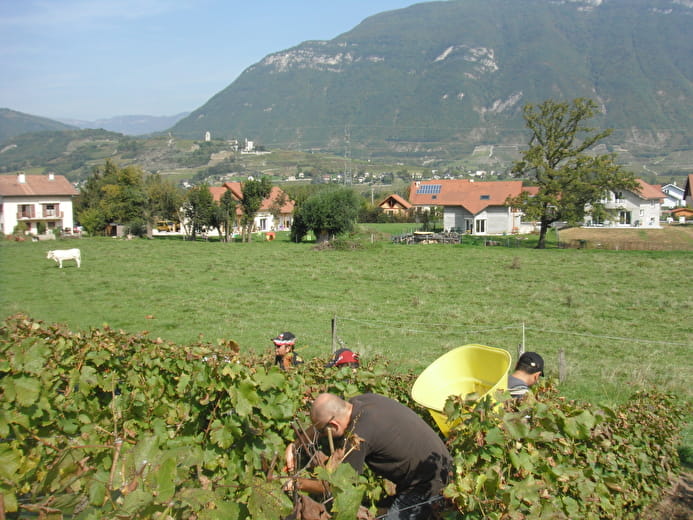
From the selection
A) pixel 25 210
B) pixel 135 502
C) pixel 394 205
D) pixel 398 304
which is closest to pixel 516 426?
pixel 135 502

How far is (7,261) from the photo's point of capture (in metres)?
29.5

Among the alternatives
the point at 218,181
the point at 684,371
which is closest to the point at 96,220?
the point at 684,371

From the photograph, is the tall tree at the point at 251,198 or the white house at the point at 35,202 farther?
the white house at the point at 35,202

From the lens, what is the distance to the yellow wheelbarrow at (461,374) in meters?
4.62

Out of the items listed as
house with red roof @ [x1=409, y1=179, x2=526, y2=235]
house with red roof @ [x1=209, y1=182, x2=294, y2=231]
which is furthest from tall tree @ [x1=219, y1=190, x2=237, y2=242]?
house with red roof @ [x1=409, y1=179, x2=526, y2=235]

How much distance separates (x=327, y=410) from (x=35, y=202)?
2517 inches

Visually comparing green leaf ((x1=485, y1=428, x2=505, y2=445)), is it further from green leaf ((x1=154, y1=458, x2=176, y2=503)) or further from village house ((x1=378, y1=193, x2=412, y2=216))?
village house ((x1=378, y1=193, x2=412, y2=216))

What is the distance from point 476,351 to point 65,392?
337 cm

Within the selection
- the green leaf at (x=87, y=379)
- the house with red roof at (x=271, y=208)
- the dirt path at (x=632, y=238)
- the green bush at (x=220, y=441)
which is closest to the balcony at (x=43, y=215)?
the house with red roof at (x=271, y=208)

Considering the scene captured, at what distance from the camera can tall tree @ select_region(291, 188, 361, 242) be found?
154 feet

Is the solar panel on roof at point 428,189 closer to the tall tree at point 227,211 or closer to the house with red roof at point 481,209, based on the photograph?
the house with red roof at point 481,209

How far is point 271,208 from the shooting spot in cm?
6550

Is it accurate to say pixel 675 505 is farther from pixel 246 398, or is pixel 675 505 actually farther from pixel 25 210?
pixel 25 210

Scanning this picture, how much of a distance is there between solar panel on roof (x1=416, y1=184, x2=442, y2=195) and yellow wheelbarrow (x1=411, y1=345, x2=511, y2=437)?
A: 87347 mm
